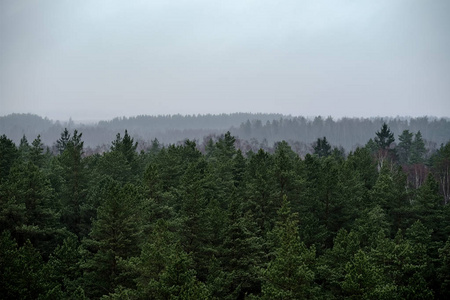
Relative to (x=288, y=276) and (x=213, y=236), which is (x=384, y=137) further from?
(x=288, y=276)

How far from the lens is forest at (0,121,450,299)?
762 inches

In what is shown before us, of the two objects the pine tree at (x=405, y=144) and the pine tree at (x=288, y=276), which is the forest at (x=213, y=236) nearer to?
the pine tree at (x=288, y=276)

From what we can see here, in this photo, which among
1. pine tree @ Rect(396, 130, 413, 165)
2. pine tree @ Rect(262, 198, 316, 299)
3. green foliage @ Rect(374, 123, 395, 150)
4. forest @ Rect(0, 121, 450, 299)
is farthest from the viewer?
pine tree @ Rect(396, 130, 413, 165)

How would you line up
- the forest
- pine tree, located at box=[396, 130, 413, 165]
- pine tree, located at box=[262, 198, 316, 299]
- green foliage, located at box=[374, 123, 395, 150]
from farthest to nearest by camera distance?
pine tree, located at box=[396, 130, 413, 165] → green foliage, located at box=[374, 123, 395, 150] → the forest → pine tree, located at box=[262, 198, 316, 299]

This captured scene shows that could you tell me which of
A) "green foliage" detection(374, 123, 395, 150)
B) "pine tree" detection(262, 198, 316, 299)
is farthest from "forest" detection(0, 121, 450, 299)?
"green foliage" detection(374, 123, 395, 150)

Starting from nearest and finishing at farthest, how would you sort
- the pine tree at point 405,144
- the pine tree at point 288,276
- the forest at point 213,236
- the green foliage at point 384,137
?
the pine tree at point 288,276 < the forest at point 213,236 < the green foliage at point 384,137 < the pine tree at point 405,144

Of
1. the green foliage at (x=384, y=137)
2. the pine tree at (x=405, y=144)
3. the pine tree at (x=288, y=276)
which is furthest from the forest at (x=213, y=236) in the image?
the pine tree at (x=405, y=144)

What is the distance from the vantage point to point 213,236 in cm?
2600

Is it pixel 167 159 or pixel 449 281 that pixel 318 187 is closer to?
pixel 449 281

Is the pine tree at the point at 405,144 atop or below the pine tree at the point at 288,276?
atop

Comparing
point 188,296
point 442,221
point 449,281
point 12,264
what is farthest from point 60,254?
point 442,221

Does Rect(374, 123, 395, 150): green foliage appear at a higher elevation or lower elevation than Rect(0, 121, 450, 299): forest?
higher

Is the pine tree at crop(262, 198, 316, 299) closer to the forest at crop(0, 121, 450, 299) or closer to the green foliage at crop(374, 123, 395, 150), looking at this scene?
the forest at crop(0, 121, 450, 299)

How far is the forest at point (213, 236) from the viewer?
1936cm
